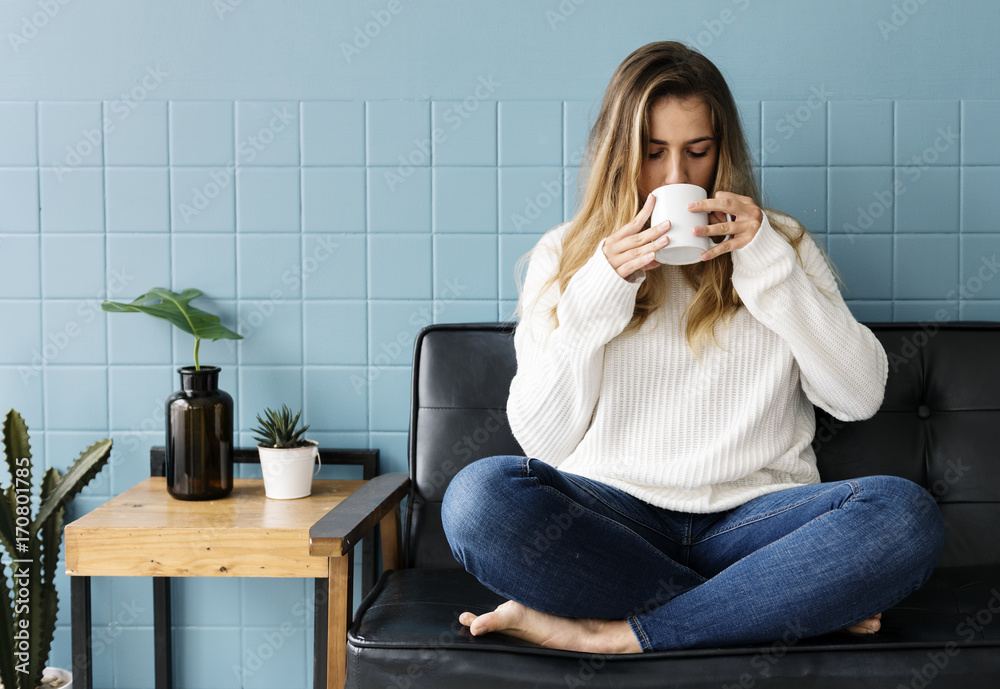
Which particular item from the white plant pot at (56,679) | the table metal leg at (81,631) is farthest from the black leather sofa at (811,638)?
the white plant pot at (56,679)

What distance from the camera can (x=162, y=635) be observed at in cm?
181

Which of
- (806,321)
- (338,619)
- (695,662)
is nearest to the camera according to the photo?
(695,662)

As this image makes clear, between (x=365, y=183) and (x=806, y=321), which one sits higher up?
(x=365, y=183)

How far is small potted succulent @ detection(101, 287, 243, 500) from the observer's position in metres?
1.57

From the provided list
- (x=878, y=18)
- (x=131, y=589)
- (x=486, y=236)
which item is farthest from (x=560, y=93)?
(x=131, y=589)

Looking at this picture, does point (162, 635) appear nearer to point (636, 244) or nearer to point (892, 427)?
point (636, 244)

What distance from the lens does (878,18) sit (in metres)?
1.73

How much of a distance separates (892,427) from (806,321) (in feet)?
1.28

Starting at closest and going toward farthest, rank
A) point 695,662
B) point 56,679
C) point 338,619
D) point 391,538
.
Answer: point 695,662 → point 338,619 → point 391,538 → point 56,679

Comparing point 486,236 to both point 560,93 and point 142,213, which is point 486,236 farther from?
point 142,213

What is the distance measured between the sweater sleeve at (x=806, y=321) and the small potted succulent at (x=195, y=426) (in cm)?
103

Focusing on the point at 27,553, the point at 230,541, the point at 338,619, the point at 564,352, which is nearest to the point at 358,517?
the point at 338,619

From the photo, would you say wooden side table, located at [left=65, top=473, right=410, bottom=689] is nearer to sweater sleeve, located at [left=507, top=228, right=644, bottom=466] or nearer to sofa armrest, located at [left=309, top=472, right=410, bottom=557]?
sofa armrest, located at [left=309, top=472, right=410, bottom=557]

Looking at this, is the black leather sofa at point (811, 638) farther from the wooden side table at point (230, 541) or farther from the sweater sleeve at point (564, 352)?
the sweater sleeve at point (564, 352)
